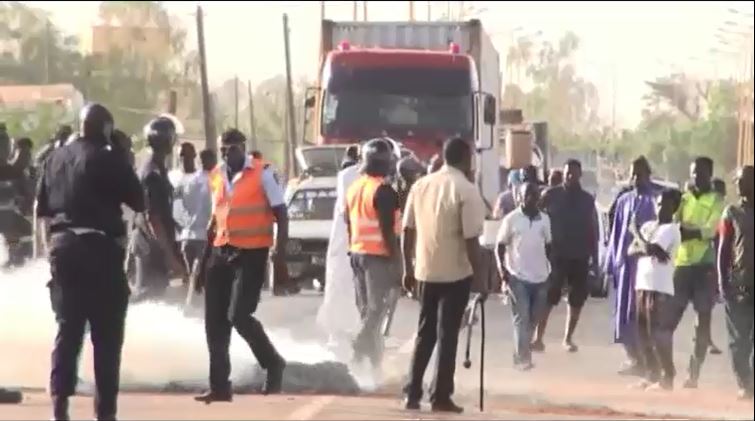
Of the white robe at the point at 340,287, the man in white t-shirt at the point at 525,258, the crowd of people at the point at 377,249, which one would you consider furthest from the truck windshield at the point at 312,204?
the white robe at the point at 340,287

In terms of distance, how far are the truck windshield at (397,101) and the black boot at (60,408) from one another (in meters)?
13.5

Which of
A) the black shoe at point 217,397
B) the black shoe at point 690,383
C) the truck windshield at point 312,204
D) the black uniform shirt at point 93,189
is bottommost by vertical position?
the black shoe at point 690,383

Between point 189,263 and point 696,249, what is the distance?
12.9 ft

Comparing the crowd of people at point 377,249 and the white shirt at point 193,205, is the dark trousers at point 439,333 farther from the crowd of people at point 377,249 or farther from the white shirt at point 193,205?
the white shirt at point 193,205

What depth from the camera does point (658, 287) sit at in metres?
12.6

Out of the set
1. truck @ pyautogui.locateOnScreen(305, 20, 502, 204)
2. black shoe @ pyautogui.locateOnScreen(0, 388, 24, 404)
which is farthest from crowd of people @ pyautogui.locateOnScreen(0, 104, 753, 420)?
truck @ pyautogui.locateOnScreen(305, 20, 502, 204)

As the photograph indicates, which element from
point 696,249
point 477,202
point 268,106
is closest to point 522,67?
point 696,249

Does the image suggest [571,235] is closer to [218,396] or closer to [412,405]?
[412,405]

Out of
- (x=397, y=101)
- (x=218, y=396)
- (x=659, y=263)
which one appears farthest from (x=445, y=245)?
(x=397, y=101)

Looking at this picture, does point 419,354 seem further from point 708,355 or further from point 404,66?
point 404,66

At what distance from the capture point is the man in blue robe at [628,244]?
41.7 ft

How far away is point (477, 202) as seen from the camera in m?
10.5

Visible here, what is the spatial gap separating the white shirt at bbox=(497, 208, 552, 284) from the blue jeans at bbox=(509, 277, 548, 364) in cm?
8

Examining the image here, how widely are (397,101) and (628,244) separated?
10.0 metres
